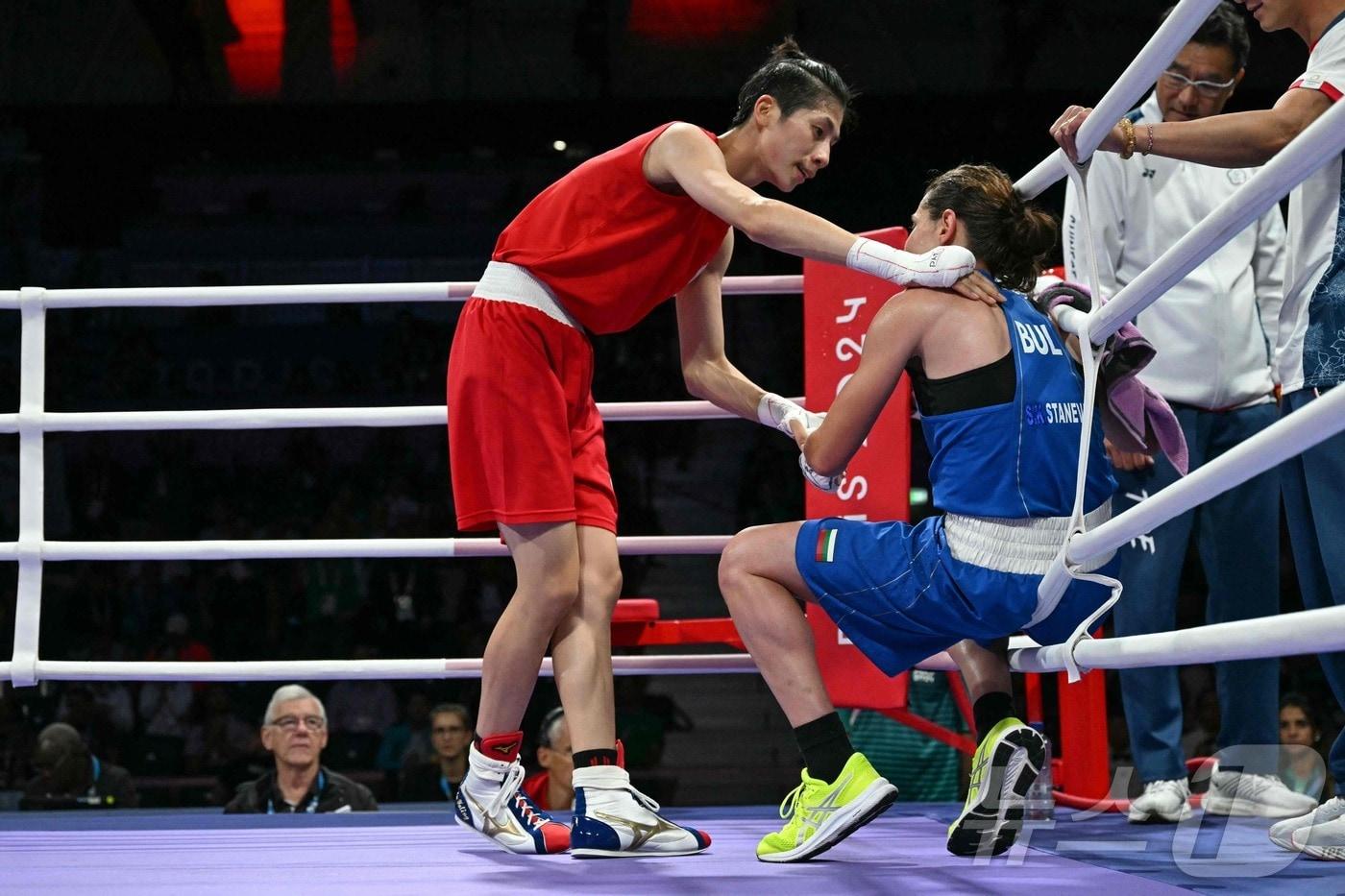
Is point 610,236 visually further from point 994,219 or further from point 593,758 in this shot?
point 593,758

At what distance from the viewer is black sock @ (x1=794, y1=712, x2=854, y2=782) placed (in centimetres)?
168

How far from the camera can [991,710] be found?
179cm

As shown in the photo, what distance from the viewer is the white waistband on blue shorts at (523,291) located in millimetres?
2004

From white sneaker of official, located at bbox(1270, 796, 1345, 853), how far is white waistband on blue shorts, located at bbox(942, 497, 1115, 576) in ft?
1.45

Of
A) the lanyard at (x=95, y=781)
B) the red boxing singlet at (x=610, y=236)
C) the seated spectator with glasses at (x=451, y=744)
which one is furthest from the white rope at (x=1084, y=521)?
the lanyard at (x=95, y=781)

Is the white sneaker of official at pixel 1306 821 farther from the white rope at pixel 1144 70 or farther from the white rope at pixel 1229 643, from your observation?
the white rope at pixel 1144 70

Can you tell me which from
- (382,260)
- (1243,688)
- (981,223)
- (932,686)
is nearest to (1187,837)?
(1243,688)

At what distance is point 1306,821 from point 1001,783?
42cm

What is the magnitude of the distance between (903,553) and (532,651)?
0.57 m

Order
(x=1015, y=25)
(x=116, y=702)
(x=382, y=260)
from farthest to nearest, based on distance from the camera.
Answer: (x=382, y=260) → (x=1015, y=25) → (x=116, y=702)

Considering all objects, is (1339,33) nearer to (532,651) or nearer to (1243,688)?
(1243,688)

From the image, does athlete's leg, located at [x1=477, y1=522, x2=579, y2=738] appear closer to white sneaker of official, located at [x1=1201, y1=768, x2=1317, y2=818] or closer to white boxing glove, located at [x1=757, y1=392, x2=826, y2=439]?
white boxing glove, located at [x1=757, y1=392, x2=826, y2=439]

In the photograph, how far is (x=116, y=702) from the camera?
6.66 m

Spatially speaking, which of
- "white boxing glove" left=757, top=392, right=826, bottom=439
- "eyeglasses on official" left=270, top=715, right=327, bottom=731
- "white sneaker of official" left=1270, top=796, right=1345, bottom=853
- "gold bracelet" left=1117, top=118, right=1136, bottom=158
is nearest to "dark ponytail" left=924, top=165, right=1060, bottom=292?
"gold bracelet" left=1117, top=118, right=1136, bottom=158
